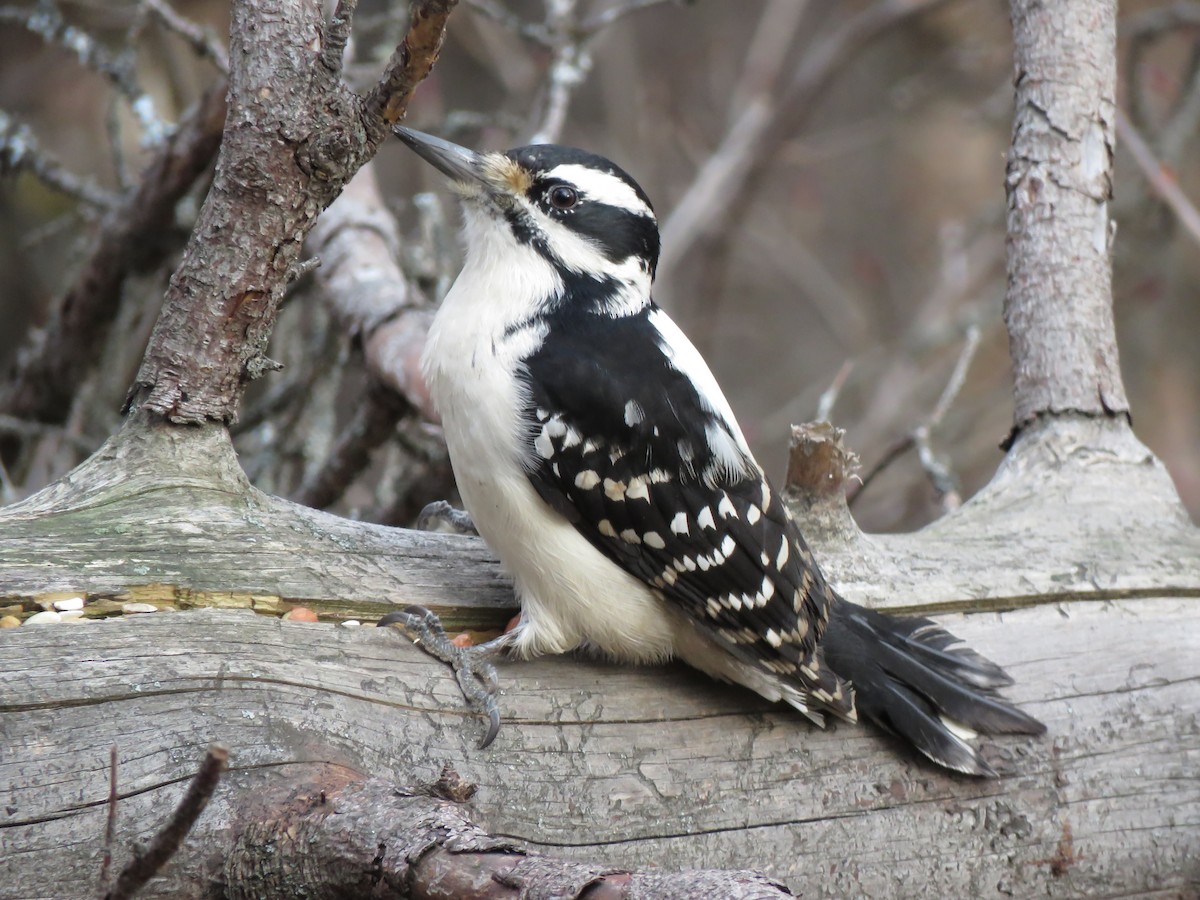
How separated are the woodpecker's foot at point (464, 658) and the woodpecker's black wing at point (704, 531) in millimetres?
353

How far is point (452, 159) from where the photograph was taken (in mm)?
2811

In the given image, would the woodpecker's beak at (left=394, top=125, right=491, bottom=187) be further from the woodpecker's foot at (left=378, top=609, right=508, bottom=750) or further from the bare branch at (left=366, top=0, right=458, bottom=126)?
the woodpecker's foot at (left=378, top=609, right=508, bottom=750)

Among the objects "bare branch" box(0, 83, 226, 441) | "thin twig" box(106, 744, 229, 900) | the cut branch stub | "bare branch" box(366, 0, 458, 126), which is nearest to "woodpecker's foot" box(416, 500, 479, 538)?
the cut branch stub

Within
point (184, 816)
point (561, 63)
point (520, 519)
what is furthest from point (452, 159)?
point (561, 63)

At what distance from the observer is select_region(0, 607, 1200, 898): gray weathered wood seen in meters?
1.95

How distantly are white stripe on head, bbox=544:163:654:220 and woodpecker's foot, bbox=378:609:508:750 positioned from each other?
1.04 meters

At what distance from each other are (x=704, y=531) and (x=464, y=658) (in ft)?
1.91

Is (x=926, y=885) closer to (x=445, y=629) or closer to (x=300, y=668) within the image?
(x=445, y=629)

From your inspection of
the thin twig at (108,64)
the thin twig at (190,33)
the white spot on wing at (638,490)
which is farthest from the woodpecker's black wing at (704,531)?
the thin twig at (108,64)

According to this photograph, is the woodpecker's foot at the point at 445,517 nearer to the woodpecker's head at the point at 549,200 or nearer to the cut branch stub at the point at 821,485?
the woodpecker's head at the point at 549,200

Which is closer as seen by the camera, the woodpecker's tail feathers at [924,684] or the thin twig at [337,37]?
the thin twig at [337,37]

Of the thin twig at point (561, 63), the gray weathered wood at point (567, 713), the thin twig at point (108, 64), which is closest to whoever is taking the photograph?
the gray weathered wood at point (567, 713)

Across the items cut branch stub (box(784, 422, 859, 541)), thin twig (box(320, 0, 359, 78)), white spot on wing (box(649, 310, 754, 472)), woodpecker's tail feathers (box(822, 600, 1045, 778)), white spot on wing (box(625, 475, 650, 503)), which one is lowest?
woodpecker's tail feathers (box(822, 600, 1045, 778))

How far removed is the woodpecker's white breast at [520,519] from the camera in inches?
101
